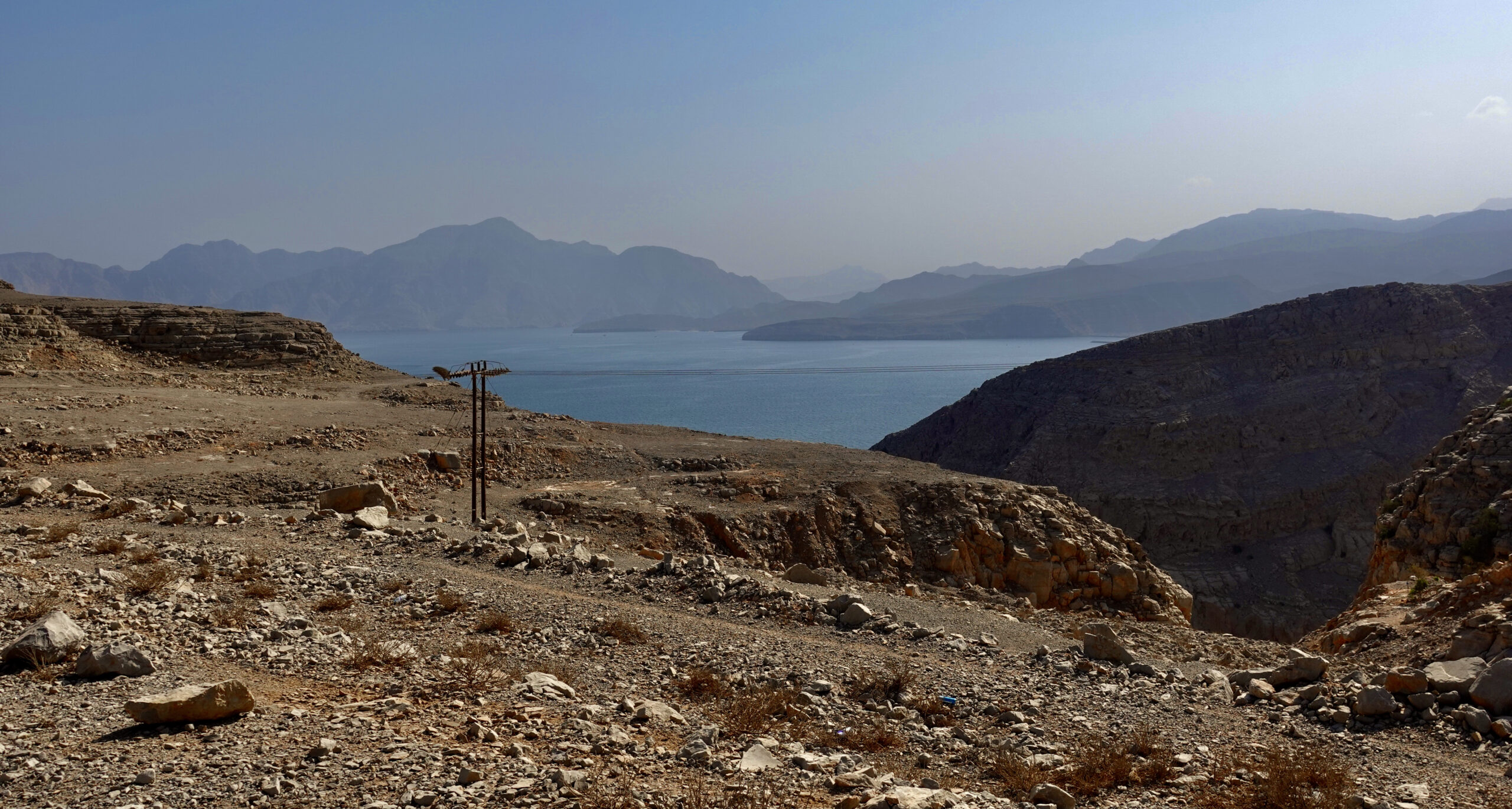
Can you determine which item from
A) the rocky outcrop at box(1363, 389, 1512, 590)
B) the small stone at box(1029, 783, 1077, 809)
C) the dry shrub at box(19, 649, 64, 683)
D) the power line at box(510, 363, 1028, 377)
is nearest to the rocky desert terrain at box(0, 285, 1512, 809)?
the dry shrub at box(19, 649, 64, 683)

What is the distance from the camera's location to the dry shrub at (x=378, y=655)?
775 centimetres

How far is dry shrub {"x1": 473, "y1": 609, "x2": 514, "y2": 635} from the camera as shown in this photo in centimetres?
943

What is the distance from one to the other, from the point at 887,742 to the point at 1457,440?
25.7 m

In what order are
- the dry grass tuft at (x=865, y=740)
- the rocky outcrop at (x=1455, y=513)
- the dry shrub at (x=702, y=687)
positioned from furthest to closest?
the rocky outcrop at (x=1455, y=513), the dry shrub at (x=702, y=687), the dry grass tuft at (x=865, y=740)

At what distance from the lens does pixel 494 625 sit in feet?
31.1

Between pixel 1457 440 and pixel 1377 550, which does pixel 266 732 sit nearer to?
pixel 1377 550

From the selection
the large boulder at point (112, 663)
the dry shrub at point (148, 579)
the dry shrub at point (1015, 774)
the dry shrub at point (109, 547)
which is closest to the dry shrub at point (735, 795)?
the dry shrub at point (1015, 774)

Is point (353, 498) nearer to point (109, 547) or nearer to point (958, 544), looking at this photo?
point (109, 547)

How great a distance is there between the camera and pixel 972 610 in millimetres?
13531

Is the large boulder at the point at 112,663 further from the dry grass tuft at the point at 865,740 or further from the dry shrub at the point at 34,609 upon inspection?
the dry grass tuft at the point at 865,740

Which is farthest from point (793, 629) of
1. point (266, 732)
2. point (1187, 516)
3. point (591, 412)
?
point (591, 412)

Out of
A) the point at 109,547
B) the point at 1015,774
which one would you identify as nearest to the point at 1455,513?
the point at 1015,774

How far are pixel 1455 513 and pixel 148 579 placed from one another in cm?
2590

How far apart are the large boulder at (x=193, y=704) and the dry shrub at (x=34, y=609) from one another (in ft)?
10.6
